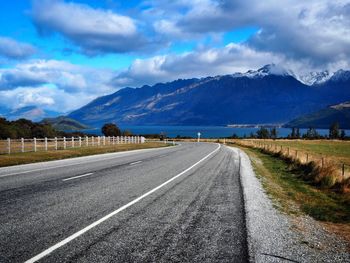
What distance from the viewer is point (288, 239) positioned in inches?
276

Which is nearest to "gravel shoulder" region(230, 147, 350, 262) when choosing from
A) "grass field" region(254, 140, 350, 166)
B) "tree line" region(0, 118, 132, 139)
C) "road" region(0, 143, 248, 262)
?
"road" region(0, 143, 248, 262)

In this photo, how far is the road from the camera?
5.88m

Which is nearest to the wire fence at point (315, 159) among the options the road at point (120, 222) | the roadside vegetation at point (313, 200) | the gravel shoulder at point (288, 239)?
the roadside vegetation at point (313, 200)

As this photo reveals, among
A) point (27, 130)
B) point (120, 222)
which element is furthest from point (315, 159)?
point (27, 130)

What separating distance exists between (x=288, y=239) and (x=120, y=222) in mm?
3302

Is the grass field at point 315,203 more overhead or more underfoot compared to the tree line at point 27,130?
more underfoot

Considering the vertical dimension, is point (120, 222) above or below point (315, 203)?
above

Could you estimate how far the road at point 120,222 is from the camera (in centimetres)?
588

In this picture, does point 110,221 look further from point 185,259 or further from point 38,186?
point 38,186

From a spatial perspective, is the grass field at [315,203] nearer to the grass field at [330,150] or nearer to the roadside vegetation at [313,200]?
the roadside vegetation at [313,200]

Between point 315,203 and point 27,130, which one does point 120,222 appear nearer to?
point 315,203

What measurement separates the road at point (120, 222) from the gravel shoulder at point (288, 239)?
25 centimetres

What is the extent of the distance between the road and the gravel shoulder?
249 mm

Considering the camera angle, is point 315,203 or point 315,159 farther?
point 315,159
